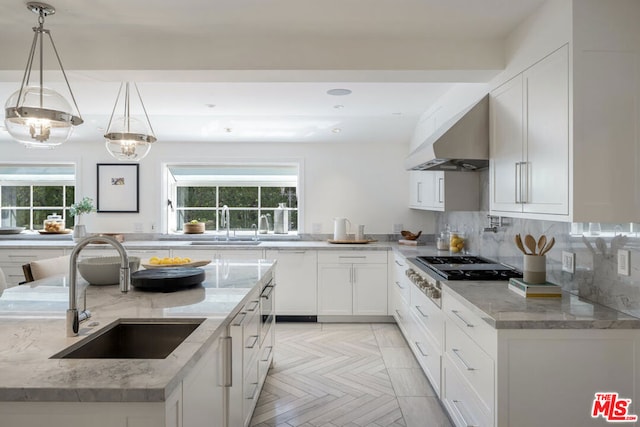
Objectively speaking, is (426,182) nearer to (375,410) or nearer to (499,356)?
(375,410)

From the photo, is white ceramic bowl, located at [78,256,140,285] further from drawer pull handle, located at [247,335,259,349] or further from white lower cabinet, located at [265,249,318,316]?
white lower cabinet, located at [265,249,318,316]

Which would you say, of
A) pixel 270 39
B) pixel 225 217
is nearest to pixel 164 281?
pixel 270 39

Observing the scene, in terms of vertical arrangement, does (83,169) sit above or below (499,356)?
above

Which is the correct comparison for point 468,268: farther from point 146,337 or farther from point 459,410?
point 146,337

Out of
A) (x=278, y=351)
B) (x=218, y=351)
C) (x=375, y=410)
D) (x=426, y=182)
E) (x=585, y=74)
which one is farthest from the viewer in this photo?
(x=426, y=182)

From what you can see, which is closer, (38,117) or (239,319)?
(38,117)

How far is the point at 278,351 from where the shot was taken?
3852 millimetres

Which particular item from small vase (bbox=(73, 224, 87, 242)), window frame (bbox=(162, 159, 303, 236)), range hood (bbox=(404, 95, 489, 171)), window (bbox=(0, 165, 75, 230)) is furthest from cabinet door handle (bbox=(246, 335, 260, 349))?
window (bbox=(0, 165, 75, 230))

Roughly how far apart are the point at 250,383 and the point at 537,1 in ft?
8.74

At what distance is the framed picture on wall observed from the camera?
538 centimetres

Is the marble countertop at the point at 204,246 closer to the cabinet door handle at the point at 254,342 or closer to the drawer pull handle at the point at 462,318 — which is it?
the cabinet door handle at the point at 254,342

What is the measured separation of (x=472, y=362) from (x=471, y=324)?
0.19m

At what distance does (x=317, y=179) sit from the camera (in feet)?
17.7

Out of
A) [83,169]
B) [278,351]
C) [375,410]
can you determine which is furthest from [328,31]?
[83,169]
